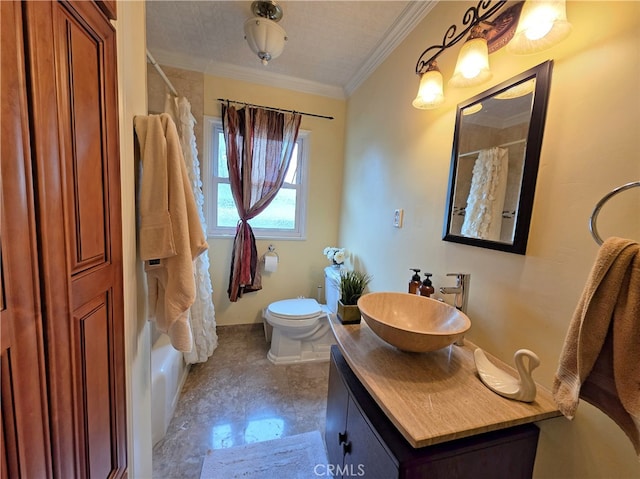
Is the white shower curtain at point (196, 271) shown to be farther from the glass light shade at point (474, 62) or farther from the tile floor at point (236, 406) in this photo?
the glass light shade at point (474, 62)

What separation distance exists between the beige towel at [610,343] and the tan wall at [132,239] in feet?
4.17

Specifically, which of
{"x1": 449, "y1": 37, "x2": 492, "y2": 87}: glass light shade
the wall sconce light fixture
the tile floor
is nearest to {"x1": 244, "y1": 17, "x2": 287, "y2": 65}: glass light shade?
the wall sconce light fixture

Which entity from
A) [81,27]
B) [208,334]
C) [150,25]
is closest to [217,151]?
[150,25]

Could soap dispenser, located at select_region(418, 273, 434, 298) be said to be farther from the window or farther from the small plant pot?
the window

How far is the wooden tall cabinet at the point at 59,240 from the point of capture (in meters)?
0.39

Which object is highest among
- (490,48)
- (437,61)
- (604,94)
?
(437,61)

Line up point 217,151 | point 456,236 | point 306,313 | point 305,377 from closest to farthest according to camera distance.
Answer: point 456,236
point 305,377
point 306,313
point 217,151

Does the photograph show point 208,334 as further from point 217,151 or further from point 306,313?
point 217,151

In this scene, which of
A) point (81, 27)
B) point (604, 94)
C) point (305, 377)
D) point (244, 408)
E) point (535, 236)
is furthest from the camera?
point (305, 377)

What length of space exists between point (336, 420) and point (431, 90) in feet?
5.20

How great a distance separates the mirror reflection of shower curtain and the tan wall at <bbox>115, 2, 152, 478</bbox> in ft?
A: 4.35

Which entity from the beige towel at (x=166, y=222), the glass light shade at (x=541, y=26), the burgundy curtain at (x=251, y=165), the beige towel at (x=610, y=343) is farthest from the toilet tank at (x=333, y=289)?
the glass light shade at (x=541, y=26)

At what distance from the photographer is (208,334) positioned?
6.65ft

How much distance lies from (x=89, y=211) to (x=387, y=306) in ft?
3.64
